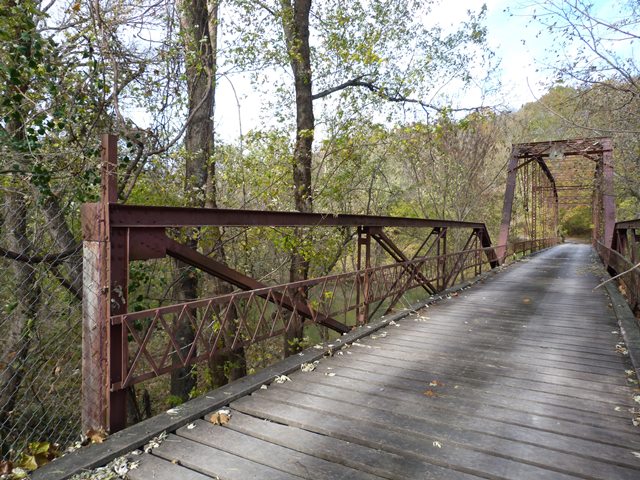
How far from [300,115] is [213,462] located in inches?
328

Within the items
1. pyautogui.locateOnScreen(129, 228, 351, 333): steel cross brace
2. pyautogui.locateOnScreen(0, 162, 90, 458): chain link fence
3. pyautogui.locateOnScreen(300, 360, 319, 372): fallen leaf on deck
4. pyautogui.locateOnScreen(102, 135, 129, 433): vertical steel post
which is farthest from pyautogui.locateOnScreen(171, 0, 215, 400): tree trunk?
pyautogui.locateOnScreen(102, 135, 129, 433): vertical steel post

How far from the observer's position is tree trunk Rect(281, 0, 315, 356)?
8.61 m

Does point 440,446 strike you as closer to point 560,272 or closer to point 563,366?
point 563,366

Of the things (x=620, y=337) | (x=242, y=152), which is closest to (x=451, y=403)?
(x=620, y=337)

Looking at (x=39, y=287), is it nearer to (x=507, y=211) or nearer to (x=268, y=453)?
(x=268, y=453)

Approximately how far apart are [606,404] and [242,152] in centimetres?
691

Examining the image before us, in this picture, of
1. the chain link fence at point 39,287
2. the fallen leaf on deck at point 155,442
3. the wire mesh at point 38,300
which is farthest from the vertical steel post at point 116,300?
the wire mesh at point 38,300

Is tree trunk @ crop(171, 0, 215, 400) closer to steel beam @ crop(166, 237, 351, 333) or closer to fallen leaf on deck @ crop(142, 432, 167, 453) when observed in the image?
steel beam @ crop(166, 237, 351, 333)

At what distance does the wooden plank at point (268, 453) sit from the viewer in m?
2.37

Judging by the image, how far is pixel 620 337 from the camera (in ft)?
17.8

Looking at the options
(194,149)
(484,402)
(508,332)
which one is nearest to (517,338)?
(508,332)

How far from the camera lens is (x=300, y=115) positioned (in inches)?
380

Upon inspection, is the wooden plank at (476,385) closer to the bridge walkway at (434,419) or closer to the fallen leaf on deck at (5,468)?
the bridge walkway at (434,419)

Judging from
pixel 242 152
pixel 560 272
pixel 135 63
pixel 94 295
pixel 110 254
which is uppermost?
pixel 135 63
